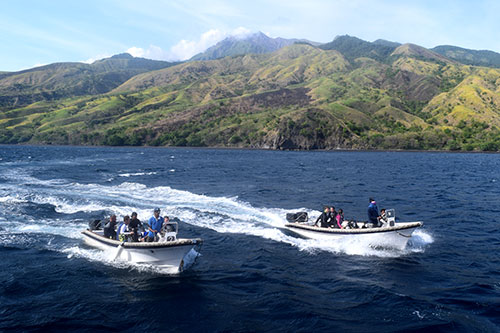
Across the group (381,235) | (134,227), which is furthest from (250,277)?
(381,235)

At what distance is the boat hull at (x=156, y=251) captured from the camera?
18.9 meters

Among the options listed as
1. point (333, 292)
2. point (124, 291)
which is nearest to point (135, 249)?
point (124, 291)

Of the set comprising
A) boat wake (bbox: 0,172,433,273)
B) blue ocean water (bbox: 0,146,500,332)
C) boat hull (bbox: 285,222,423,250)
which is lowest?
blue ocean water (bbox: 0,146,500,332)

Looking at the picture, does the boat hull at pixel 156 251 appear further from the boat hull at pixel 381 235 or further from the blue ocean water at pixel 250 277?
the boat hull at pixel 381 235

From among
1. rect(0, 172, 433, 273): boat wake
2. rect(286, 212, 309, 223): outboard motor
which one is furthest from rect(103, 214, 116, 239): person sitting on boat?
rect(286, 212, 309, 223): outboard motor

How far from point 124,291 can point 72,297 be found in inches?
91.4

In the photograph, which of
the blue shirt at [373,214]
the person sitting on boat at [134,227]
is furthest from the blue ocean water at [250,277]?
the blue shirt at [373,214]

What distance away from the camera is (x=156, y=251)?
1922cm

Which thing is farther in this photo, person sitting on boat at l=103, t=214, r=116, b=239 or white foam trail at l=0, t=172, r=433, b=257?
white foam trail at l=0, t=172, r=433, b=257

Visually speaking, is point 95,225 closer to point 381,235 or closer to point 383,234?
point 381,235

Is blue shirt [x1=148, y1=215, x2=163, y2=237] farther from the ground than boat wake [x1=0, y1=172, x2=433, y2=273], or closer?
farther from the ground

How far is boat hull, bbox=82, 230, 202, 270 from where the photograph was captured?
18.9 metres

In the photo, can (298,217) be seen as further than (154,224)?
Yes

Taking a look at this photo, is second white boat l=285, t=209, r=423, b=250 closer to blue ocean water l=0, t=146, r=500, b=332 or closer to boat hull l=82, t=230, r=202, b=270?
blue ocean water l=0, t=146, r=500, b=332
